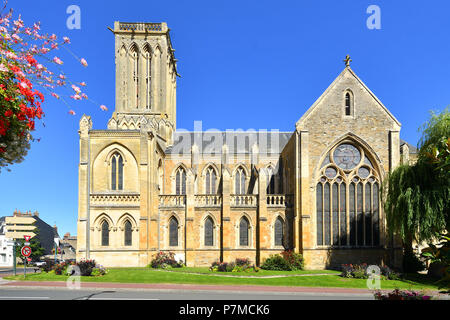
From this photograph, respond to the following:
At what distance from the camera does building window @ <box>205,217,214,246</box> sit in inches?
1316

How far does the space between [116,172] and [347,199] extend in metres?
19.4

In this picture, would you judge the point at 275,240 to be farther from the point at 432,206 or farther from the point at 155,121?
the point at 155,121

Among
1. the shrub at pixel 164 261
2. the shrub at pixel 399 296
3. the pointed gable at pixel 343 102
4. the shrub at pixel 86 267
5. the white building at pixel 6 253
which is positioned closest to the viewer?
the shrub at pixel 399 296

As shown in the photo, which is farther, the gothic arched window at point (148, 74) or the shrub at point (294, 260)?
the gothic arched window at point (148, 74)

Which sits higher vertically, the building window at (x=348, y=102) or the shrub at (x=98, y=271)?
the building window at (x=348, y=102)

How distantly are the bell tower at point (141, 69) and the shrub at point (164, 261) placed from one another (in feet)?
52.3

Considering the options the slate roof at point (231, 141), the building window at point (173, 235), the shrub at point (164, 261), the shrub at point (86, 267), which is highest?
the slate roof at point (231, 141)

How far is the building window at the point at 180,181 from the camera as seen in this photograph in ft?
130

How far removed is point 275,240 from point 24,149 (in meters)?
28.5

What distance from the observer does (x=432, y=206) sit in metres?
23.8

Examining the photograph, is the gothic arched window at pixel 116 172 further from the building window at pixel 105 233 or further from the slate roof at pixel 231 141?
the slate roof at pixel 231 141

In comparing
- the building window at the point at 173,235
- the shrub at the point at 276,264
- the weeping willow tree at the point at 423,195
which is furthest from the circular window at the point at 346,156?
the building window at the point at 173,235

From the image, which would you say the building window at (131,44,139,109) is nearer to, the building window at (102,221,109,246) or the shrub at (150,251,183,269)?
the building window at (102,221,109,246)

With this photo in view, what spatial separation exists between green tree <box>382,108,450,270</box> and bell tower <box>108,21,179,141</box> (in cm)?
2545
